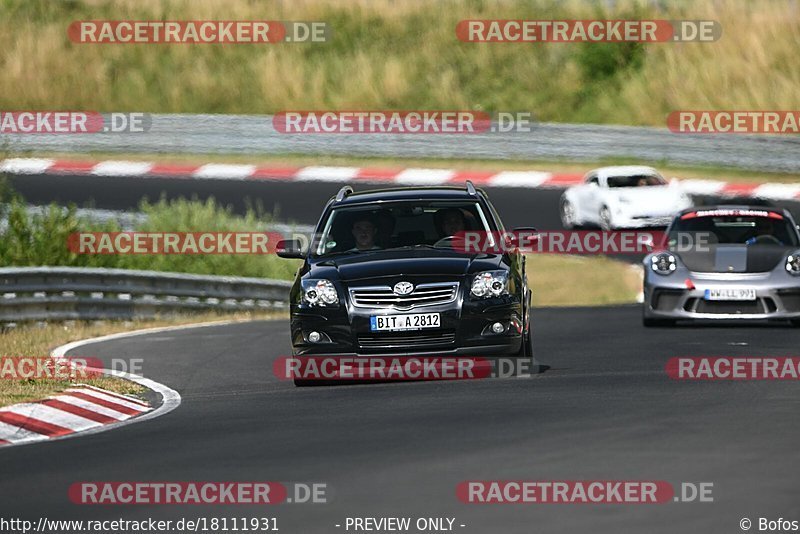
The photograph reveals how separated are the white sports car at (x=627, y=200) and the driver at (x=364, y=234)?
1449 centimetres

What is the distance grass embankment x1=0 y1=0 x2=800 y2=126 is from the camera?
3994 cm

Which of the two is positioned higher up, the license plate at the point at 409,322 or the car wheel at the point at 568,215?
the car wheel at the point at 568,215

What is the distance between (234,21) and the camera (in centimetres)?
4116

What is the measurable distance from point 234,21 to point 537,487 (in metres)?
33.5

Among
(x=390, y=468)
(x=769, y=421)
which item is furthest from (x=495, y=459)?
(x=769, y=421)

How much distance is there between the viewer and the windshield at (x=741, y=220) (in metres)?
18.9

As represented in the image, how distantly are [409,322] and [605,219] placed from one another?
51.8 feet

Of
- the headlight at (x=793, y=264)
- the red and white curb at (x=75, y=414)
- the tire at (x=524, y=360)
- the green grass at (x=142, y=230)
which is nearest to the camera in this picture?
the red and white curb at (x=75, y=414)

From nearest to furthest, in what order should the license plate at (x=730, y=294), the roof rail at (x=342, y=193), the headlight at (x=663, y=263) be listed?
the roof rail at (x=342, y=193), the license plate at (x=730, y=294), the headlight at (x=663, y=263)

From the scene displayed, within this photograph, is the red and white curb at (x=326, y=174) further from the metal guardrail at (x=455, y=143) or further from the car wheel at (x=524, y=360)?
the car wheel at (x=524, y=360)

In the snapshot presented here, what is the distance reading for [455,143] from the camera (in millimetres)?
35562

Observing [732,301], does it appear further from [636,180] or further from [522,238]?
[636,180]

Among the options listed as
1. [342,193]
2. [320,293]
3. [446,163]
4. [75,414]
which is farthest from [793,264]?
[446,163]

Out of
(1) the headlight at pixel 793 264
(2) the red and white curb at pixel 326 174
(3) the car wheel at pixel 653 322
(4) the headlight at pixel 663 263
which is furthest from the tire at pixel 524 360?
(2) the red and white curb at pixel 326 174
